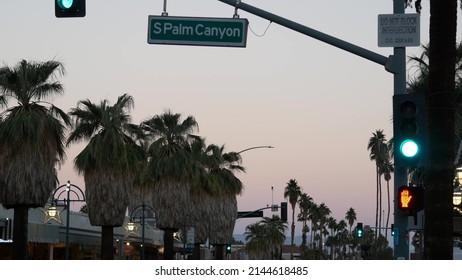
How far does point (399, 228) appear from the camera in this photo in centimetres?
1695

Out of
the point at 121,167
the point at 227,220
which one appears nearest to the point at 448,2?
the point at 121,167

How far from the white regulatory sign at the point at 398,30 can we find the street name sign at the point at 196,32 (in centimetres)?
299

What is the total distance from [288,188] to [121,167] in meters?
141

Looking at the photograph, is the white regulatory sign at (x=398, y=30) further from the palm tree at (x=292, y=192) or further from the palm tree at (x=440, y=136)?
the palm tree at (x=292, y=192)

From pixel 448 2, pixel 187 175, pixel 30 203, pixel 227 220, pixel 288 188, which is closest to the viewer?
pixel 448 2

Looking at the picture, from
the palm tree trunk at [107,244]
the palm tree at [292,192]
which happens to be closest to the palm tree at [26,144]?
the palm tree trunk at [107,244]

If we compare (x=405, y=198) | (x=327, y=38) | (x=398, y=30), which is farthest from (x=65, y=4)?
(x=405, y=198)

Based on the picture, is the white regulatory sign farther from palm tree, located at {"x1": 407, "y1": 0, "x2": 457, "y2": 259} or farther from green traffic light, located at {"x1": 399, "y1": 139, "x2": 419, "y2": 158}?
green traffic light, located at {"x1": 399, "y1": 139, "x2": 419, "y2": 158}

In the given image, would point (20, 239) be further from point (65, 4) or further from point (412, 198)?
point (412, 198)

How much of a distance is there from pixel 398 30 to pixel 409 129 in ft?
7.85

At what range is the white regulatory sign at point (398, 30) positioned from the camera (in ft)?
55.6

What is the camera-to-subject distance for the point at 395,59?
17.4 metres

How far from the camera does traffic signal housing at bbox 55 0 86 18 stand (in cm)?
1736
